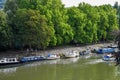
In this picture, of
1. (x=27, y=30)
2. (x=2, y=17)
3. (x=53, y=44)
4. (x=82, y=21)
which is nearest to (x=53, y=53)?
(x=53, y=44)

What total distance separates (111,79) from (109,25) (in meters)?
40.5

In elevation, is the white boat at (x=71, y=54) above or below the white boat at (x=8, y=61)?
below

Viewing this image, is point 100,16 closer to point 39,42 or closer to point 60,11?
point 60,11

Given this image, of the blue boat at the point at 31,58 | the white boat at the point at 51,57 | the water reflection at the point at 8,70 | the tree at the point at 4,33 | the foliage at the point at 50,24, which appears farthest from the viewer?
the foliage at the point at 50,24

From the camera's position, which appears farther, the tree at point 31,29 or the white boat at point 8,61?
the tree at point 31,29

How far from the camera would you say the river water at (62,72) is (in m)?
32.0

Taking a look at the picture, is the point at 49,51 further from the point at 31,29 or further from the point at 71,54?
the point at 31,29

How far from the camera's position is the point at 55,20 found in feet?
181

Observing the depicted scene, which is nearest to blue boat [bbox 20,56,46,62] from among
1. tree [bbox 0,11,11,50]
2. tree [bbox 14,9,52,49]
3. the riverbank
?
tree [bbox 14,9,52,49]

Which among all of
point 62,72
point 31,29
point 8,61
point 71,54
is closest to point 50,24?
point 71,54

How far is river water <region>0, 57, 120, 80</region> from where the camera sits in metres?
32.0

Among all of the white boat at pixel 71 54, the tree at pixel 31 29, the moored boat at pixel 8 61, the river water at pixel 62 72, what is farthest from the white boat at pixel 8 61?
the white boat at pixel 71 54

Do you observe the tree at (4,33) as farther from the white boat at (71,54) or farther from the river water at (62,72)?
the white boat at (71,54)

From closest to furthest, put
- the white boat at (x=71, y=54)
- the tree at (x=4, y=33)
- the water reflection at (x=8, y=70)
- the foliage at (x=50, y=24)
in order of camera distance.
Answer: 1. the water reflection at (x=8, y=70)
2. the tree at (x=4, y=33)
3. the foliage at (x=50, y=24)
4. the white boat at (x=71, y=54)
